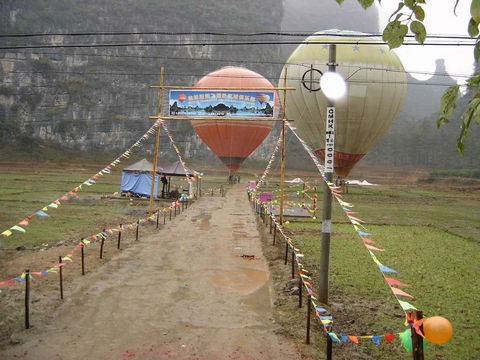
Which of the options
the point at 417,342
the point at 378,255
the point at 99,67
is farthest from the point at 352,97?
the point at 99,67

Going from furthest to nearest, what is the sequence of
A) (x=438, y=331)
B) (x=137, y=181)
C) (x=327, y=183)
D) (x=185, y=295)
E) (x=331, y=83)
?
(x=137, y=181) < (x=185, y=295) < (x=327, y=183) < (x=331, y=83) < (x=438, y=331)

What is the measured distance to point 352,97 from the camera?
23.0 metres

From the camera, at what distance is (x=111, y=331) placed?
6281mm

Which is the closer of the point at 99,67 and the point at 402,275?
the point at 402,275

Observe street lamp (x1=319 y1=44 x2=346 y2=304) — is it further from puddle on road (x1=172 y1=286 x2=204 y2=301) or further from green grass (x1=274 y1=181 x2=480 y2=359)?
puddle on road (x1=172 y1=286 x2=204 y2=301)

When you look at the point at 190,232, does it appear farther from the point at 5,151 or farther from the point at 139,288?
the point at 5,151

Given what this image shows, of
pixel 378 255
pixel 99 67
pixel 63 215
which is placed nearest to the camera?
pixel 378 255

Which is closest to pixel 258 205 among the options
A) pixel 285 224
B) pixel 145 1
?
pixel 285 224

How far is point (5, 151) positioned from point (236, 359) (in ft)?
285

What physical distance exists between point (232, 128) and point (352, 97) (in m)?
10.6

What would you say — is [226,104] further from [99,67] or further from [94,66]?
[94,66]

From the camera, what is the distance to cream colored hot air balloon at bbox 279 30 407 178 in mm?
22875

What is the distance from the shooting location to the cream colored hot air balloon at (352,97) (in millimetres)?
22875

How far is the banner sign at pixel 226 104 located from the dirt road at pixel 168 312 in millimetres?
6662
